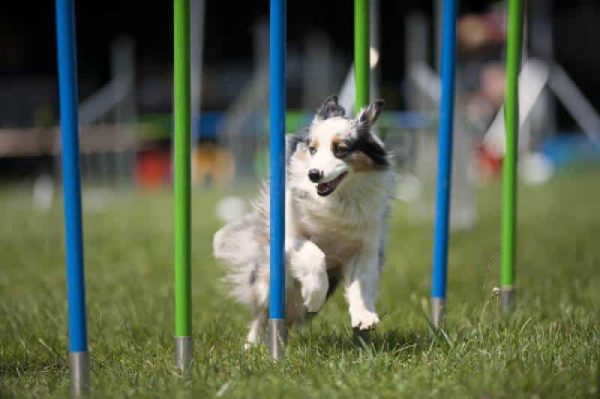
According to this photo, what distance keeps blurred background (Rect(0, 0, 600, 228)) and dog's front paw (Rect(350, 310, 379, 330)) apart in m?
7.79

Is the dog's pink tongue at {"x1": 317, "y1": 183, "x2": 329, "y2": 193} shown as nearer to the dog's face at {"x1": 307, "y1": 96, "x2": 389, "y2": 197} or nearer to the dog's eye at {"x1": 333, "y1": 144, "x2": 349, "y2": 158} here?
the dog's face at {"x1": 307, "y1": 96, "x2": 389, "y2": 197}

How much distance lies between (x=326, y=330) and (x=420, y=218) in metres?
5.29

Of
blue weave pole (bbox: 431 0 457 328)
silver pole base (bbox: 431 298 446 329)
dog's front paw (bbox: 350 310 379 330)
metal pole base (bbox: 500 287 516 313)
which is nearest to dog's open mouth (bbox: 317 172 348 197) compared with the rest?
dog's front paw (bbox: 350 310 379 330)

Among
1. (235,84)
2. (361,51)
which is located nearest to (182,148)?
(361,51)

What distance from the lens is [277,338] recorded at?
9.87 feet

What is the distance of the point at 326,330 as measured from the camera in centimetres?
345

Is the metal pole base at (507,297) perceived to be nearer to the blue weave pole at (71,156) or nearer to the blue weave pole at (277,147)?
the blue weave pole at (277,147)

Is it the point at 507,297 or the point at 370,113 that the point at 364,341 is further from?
the point at 507,297

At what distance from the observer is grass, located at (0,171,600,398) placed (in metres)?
2.59

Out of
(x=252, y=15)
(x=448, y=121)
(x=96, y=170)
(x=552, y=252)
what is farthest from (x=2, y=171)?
(x=448, y=121)

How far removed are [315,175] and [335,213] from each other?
12.4 inches

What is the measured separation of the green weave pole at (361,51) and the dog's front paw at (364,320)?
817 mm

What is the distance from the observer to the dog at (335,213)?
3158 millimetres

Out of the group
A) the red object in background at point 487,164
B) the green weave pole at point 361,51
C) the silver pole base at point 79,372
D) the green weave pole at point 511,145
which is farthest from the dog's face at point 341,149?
the red object in background at point 487,164
